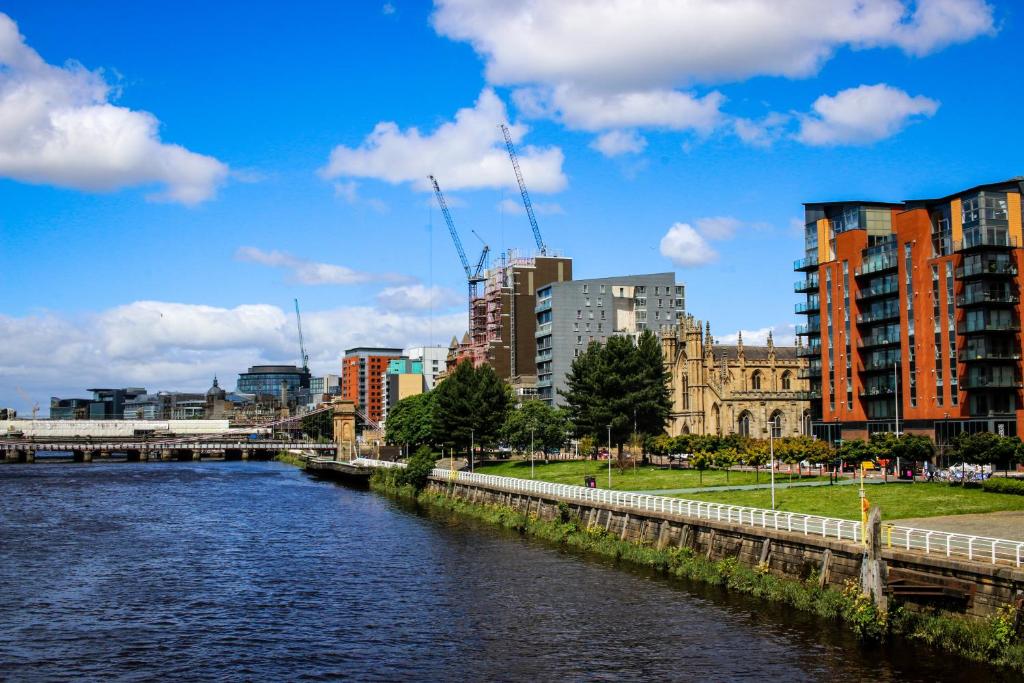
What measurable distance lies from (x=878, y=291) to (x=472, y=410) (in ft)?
198

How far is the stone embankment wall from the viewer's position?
129 feet

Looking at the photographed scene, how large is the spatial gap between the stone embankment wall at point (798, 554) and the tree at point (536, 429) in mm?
57880

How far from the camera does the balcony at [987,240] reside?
323 ft

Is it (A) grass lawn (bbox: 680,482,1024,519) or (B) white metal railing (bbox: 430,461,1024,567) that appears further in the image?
(A) grass lawn (bbox: 680,482,1024,519)

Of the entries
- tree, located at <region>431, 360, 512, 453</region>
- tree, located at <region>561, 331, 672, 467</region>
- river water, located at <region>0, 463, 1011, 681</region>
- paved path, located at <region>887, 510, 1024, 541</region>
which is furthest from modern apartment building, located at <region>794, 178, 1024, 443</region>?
river water, located at <region>0, 463, 1011, 681</region>

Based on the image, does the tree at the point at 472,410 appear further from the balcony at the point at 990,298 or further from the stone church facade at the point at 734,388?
the balcony at the point at 990,298

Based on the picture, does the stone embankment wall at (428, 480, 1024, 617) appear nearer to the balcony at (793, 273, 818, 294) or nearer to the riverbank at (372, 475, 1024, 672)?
the riverbank at (372, 475, 1024, 672)

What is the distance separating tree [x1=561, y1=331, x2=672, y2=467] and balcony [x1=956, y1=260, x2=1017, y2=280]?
4742cm

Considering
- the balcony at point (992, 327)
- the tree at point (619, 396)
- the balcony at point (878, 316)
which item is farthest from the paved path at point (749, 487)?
the tree at point (619, 396)

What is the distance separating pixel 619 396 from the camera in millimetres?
137250

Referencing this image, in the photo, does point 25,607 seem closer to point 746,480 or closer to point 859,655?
point 859,655

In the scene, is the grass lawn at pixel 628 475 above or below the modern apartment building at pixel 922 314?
below

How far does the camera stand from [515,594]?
56.8 m

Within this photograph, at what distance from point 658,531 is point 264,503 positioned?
6822 cm
